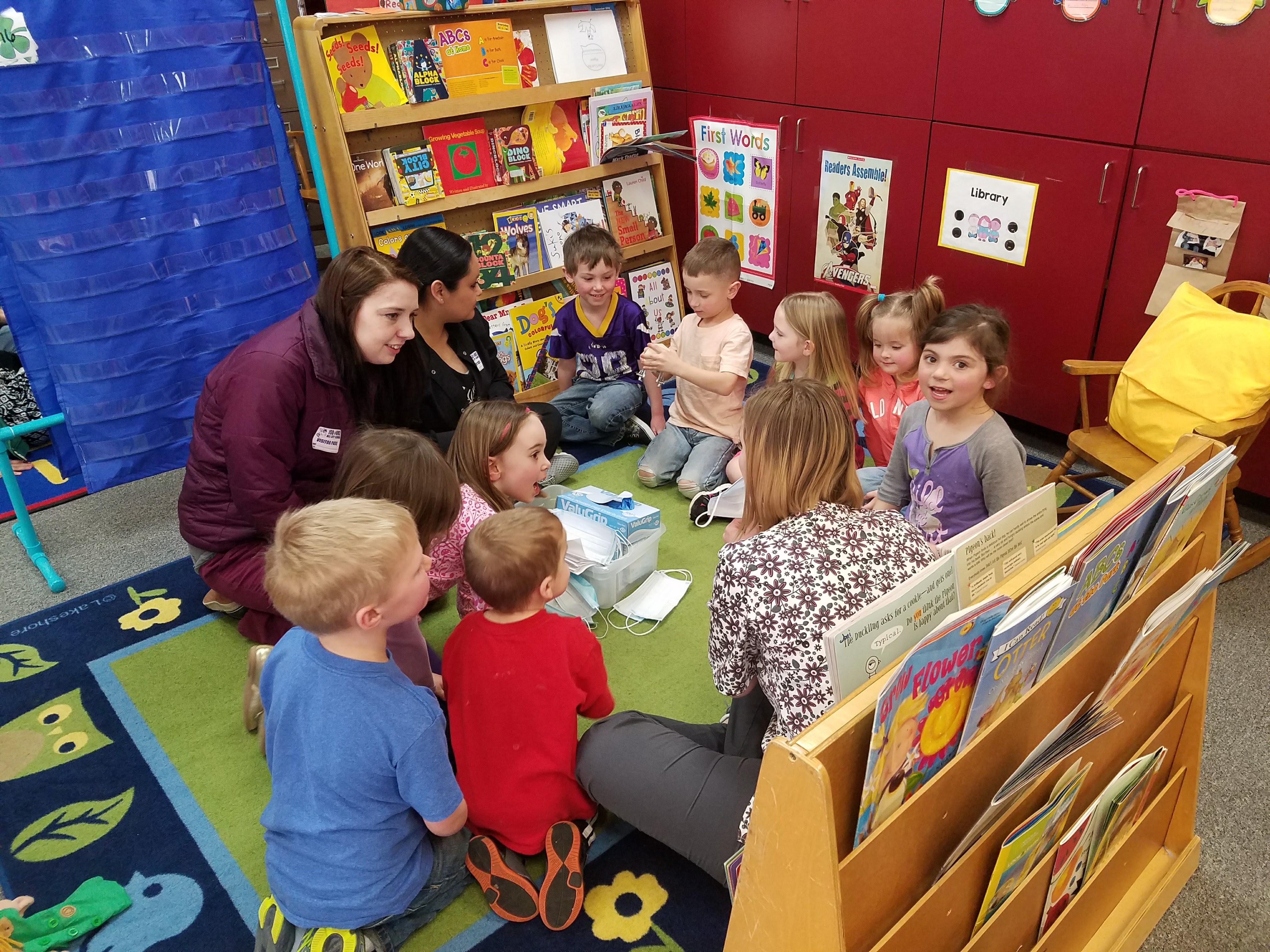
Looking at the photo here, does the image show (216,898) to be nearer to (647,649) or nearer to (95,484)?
(647,649)

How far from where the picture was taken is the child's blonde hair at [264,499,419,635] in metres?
1.41

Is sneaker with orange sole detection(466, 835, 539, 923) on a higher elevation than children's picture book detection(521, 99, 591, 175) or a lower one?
lower

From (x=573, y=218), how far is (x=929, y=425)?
2.21 meters

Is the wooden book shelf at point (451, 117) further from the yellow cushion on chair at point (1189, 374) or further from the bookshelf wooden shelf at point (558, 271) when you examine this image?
the yellow cushion on chair at point (1189, 374)

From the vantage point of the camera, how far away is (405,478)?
1.96 metres

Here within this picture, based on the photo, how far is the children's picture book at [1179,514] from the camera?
1287mm

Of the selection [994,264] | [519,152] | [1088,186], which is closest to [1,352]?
[519,152]

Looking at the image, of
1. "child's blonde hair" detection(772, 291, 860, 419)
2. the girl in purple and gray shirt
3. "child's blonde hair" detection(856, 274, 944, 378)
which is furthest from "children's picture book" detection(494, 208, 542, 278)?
the girl in purple and gray shirt

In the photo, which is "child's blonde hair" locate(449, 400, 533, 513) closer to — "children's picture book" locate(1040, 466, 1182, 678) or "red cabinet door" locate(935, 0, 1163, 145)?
"children's picture book" locate(1040, 466, 1182, 678)

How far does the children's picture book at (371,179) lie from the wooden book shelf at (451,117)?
0.10ft

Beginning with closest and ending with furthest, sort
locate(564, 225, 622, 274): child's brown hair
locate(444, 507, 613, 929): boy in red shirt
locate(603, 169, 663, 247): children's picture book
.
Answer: locate(444, 507, 613, 929): boy in red shirt < locate(564, 225, 622, 274): child's brown hair < locate(603, 169, 663, 247): children's picture book

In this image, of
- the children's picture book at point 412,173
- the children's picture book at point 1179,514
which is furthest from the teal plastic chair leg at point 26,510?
the children's picture book at point 1179,514

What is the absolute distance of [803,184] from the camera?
400cm

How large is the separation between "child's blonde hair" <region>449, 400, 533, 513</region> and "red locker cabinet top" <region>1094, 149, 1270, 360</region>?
7.13 feet
